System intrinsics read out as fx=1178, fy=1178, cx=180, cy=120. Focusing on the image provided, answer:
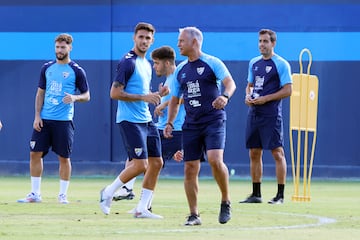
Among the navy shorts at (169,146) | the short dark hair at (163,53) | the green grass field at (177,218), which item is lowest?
the green grass field at (177,218)

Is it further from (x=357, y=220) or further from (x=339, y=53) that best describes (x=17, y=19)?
(x=357, y=220)

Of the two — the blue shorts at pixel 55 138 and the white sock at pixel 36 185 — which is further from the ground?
the blue shorts at pixel 55 138

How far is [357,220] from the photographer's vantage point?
41.3 feet

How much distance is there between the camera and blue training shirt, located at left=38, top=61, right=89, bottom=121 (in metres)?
15.4

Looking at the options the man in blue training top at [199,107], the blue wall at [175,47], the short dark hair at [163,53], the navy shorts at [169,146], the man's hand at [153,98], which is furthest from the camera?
the blue wall at [175,47]

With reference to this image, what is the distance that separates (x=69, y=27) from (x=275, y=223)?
10.8 metres

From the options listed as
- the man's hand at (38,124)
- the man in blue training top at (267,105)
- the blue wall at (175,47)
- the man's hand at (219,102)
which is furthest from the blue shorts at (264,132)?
the blue wall at (175,47)

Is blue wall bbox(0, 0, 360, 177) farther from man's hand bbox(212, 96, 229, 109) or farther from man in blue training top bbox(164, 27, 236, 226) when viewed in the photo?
man's hand bbox(212, 96, 229, 109)

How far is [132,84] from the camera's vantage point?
13.0 metres

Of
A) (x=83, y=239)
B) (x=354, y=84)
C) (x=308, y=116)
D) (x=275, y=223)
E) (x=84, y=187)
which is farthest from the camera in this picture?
(x=354, y=84)

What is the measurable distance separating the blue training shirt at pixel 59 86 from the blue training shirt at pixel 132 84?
8.08ft

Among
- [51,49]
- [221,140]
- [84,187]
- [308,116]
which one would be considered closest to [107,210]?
[221,140]

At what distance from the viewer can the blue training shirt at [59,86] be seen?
1535 cm

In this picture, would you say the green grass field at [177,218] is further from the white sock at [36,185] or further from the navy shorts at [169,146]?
the navy shorts at [169,146]
